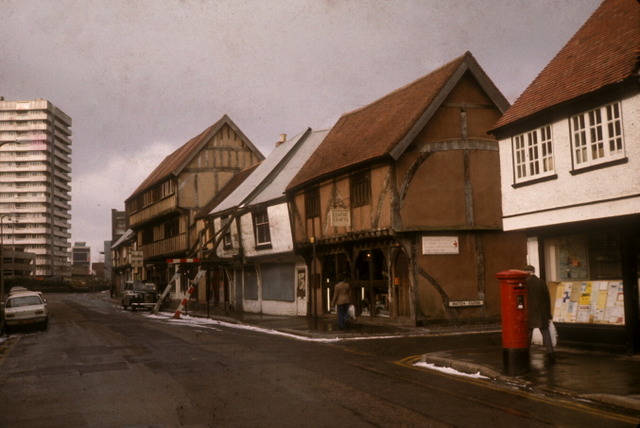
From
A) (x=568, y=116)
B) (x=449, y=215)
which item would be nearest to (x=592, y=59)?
(x=568, y=116)

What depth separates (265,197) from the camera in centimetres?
3225

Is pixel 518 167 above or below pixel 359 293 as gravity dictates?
above

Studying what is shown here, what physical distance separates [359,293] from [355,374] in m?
13.8

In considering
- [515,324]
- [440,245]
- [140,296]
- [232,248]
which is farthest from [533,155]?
[140,296]

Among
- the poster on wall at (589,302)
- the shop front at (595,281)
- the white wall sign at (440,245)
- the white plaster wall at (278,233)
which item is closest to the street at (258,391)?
the poster on wall at (589,302)

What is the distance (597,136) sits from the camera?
44.2 feet

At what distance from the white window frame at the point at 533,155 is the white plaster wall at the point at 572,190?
0.19 meters

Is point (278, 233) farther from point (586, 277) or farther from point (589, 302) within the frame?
point (589, 302)

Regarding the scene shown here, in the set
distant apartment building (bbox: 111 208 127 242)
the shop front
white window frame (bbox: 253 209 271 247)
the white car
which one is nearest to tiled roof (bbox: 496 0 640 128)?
the shop front

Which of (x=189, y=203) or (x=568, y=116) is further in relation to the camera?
(x=189, y=203)

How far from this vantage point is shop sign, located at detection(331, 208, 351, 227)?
74.0 feet

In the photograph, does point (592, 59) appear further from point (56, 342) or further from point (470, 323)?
point (56, 342)

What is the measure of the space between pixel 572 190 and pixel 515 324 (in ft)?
14.2

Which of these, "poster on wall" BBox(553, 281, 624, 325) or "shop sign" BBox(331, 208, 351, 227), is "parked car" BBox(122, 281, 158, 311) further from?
"poster on wall" BBox(553, 281, 624, 325)
